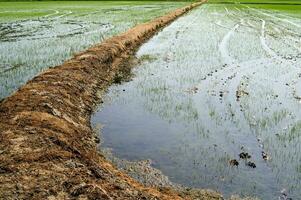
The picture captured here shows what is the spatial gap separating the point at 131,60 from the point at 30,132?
1336 cm

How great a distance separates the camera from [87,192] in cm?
738

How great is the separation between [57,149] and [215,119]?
5486 mm

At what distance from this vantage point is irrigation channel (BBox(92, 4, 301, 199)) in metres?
9.42

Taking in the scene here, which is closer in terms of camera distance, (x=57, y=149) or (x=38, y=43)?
(x=57, y=149)

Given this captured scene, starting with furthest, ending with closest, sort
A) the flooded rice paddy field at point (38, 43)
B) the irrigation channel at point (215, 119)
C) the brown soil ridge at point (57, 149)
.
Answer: the flooded rice paddy field at point (38, 43) < the irrigation channel at point (215, 119) < the brown soil ridge at point (57, 149)

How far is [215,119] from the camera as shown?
12930 mm

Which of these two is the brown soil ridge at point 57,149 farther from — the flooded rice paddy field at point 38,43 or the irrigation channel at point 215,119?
the flooded rice paddy field at point 38,43

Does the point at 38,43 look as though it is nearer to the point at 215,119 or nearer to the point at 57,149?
the point at 215,119

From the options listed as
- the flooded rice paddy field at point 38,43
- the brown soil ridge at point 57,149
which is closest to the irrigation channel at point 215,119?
the brown soil ridge at point 57,149

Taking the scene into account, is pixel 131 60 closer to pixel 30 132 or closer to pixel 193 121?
pixel 193 121

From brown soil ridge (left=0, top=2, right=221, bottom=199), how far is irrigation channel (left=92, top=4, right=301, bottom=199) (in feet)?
2.51

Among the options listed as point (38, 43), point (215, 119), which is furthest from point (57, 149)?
point (38, 43)

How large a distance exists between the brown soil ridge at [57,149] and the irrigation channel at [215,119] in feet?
2.51

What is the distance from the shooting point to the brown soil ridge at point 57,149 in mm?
7473
